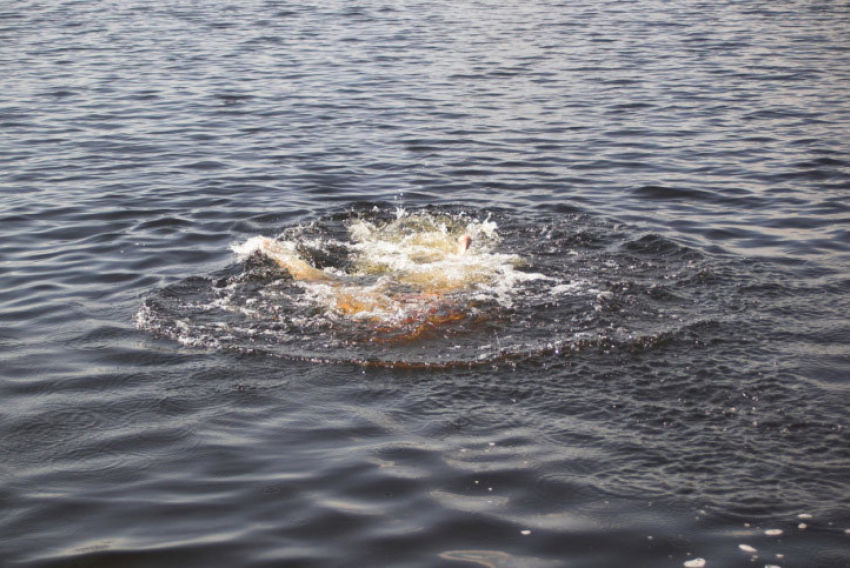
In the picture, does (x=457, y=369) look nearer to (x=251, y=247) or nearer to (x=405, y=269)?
(x=405, y=269)

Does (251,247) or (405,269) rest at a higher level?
(251,247)

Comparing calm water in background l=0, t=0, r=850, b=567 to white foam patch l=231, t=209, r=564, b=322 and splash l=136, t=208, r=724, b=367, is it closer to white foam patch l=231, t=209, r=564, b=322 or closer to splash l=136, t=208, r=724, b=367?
splash l=136, t=208, r=724, b=367

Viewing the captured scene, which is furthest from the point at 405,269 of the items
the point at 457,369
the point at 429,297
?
the point at 457,369

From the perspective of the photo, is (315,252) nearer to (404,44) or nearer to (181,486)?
(181,486)

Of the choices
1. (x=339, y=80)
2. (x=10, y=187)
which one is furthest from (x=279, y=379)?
(x=339, y=80)

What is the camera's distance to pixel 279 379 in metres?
6.29

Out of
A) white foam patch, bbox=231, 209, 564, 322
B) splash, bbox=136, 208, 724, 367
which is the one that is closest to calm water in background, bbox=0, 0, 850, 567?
splash, bbox=136, 208, 724, 367

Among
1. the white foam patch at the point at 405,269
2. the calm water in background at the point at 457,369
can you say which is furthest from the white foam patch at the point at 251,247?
the calm water in background at the point at 457,369

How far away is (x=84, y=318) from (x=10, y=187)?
191 inches

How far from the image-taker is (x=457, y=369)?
21.1ft

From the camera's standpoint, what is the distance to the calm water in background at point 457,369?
4711 millimetres

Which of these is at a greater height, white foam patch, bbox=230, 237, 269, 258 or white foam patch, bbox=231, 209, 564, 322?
white foam patch, bbox=230, 237, 269, 258

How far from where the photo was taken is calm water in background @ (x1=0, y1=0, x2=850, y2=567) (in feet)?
15.5

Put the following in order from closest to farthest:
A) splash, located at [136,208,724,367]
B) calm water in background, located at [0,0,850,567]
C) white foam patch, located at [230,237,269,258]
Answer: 1. calm water in background, located at [0,0,850,567]
2. splash, located at [136,208,724,367]
3. white foam patch, located at [230,237,269,258]
